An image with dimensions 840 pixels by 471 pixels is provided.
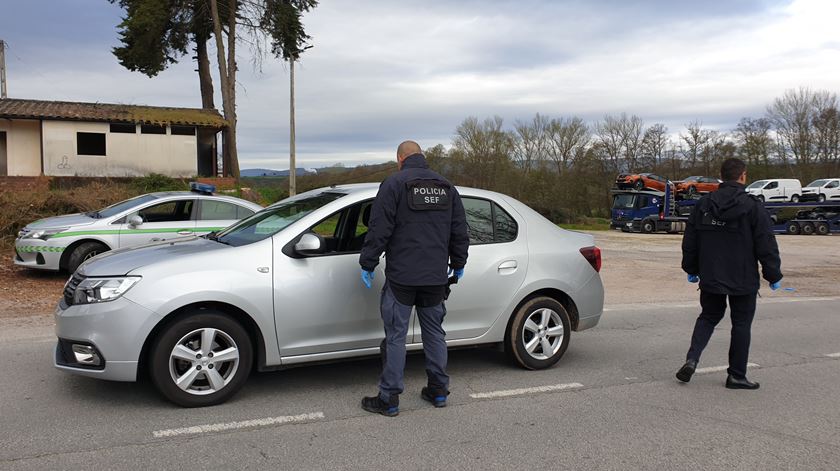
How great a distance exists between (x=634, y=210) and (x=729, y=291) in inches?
1440

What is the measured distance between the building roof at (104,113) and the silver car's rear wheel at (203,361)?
24.1 m

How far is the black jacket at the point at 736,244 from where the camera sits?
5066 millimetres

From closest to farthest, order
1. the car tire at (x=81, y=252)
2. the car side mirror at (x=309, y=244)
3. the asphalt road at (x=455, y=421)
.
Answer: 1. the asphalt road at (x=455, y=421)
2. the car side mirror at (x=309, y=244)
3. the car tire at (x=81, y=252)

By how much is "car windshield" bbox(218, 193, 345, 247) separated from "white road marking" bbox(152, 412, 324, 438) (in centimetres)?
129

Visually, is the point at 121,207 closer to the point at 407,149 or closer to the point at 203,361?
the point at 203,361

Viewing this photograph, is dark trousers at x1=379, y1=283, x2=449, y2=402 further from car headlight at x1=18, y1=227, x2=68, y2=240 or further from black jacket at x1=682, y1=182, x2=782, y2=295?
car headlight at x1=18, y1=227, x2=68, y2=240

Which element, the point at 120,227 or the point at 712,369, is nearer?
the point at 712,369

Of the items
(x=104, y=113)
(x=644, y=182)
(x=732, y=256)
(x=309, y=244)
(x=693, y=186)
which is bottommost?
(x=732, y=256)

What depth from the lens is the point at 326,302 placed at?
4770mm

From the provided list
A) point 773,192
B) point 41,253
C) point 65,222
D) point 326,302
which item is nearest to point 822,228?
point 773,192

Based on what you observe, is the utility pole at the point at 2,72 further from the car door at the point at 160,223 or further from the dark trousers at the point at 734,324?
the dark trousers at the point at 734,324

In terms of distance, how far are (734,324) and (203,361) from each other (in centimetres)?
415

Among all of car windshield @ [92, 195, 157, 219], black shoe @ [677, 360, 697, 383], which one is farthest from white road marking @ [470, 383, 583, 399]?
car windshield @ [92, 195, 157, 219]

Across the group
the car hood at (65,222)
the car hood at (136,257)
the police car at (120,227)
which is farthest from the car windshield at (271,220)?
the car hood at (65,222)
